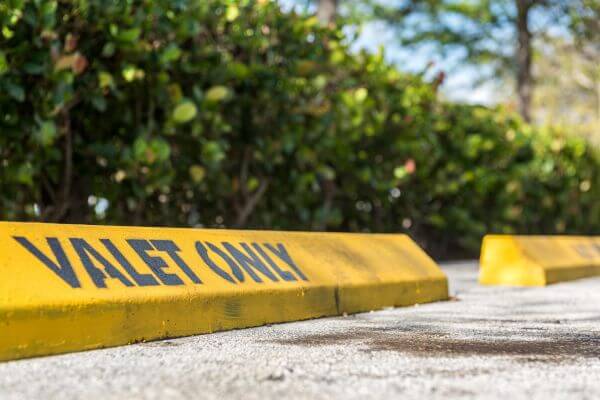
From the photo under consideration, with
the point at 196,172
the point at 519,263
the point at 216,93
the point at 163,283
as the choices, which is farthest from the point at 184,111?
the point at 519,263

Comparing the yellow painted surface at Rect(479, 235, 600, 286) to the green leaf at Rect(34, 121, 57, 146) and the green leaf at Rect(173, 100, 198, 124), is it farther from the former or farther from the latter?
the green leaf at Rect(34, 121, 57, 146)

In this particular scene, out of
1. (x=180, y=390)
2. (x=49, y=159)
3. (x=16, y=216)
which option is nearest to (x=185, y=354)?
(x=180, y=390)

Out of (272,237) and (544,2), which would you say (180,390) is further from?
(544,2)

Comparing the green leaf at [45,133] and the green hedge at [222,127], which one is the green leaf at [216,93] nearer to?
the green hedge at [222,127]

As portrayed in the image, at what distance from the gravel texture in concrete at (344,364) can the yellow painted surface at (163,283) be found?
0.30ft

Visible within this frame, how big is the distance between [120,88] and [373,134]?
293 cm

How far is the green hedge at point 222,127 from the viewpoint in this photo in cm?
480

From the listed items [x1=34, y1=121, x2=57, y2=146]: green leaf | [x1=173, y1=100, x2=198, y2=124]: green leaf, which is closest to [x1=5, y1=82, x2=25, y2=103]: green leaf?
[x1=34, y1=121, x2=57, y2=146]: green leaf

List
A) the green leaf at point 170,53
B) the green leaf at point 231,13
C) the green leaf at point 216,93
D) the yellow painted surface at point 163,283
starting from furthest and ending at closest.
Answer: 1. the green leaf at point 231,13
2. the green leaf at point 216,93
3. the green leaf at point 170,53
4. the yellow painted surface at point 163,283

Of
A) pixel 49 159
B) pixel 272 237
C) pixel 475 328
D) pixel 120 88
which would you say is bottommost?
pixel 475 328

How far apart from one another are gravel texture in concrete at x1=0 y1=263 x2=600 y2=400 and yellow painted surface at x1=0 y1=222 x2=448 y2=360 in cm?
9

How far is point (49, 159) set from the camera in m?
5.07

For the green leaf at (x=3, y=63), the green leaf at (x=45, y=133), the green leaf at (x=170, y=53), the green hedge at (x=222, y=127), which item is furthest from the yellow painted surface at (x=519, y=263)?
the green leaf at (x=3, y=63)

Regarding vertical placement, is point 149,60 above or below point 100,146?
above
